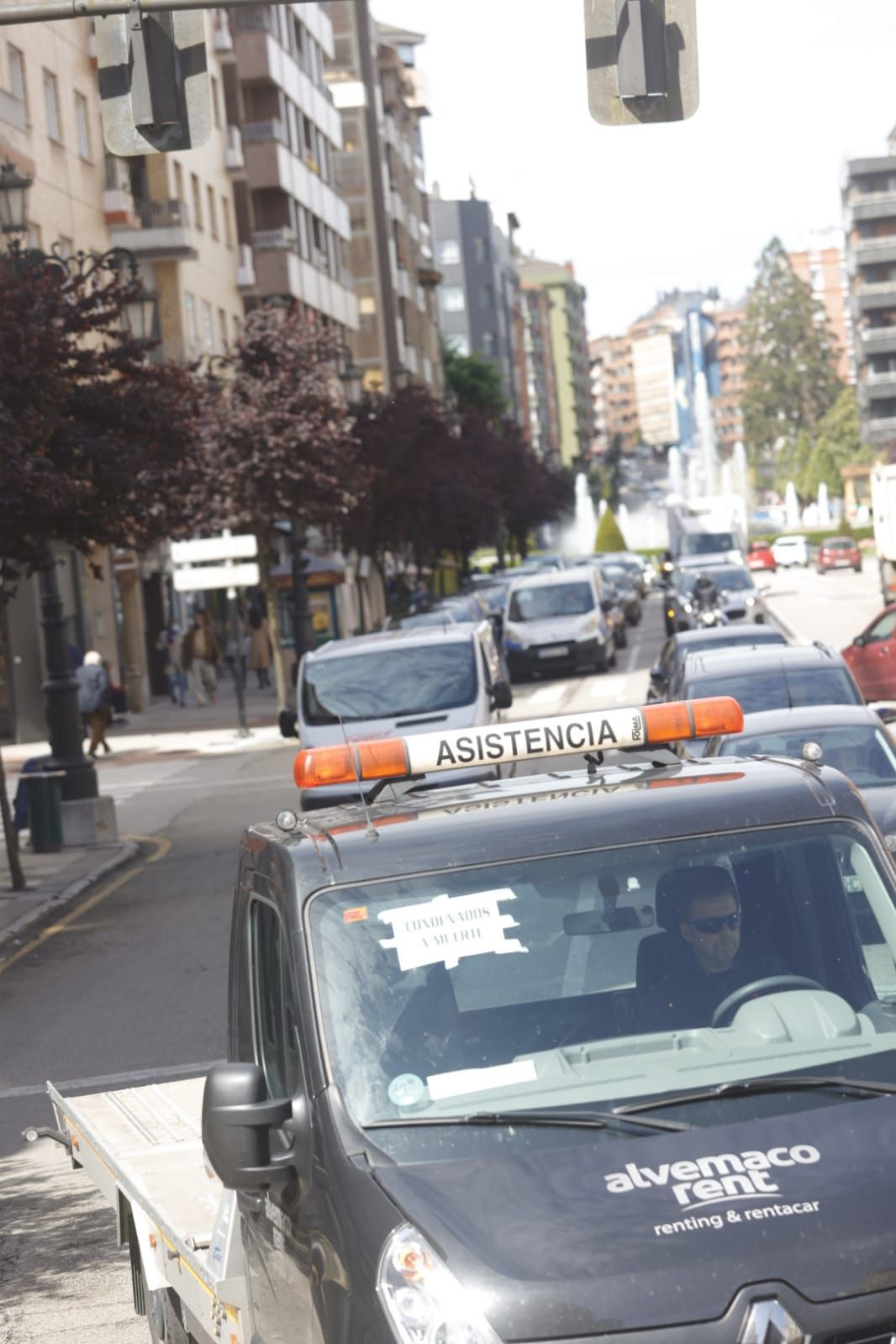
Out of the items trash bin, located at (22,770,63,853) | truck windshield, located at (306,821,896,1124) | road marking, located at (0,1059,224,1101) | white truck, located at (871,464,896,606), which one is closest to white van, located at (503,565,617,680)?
white truck, located at (871,464,896,606)

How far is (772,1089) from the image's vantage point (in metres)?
4.13

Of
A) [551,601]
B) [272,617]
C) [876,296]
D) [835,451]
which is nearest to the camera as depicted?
[272,617]

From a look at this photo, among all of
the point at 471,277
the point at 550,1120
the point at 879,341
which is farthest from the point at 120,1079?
the point at 471,277

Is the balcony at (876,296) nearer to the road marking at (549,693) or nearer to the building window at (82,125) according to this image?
the building window at (82,125)

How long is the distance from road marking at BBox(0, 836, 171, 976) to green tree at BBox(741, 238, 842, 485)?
528ft

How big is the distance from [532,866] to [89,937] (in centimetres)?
1285

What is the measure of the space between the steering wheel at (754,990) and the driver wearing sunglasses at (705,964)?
1 cm

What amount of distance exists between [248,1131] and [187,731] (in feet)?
121

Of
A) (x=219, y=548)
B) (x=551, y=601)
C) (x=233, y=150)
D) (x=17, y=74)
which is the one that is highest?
(x=233, y=150)

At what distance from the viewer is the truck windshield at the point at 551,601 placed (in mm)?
44969

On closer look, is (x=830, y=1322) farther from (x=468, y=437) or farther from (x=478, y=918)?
(x=468, y=437)

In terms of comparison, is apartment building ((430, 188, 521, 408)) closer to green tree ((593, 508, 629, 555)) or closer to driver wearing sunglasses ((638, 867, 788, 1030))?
green tree ((593, 508, 629, 555))

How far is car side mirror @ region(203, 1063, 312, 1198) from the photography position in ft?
13.8

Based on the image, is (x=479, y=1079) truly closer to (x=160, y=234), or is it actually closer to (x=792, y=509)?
(x=160, y=234)
